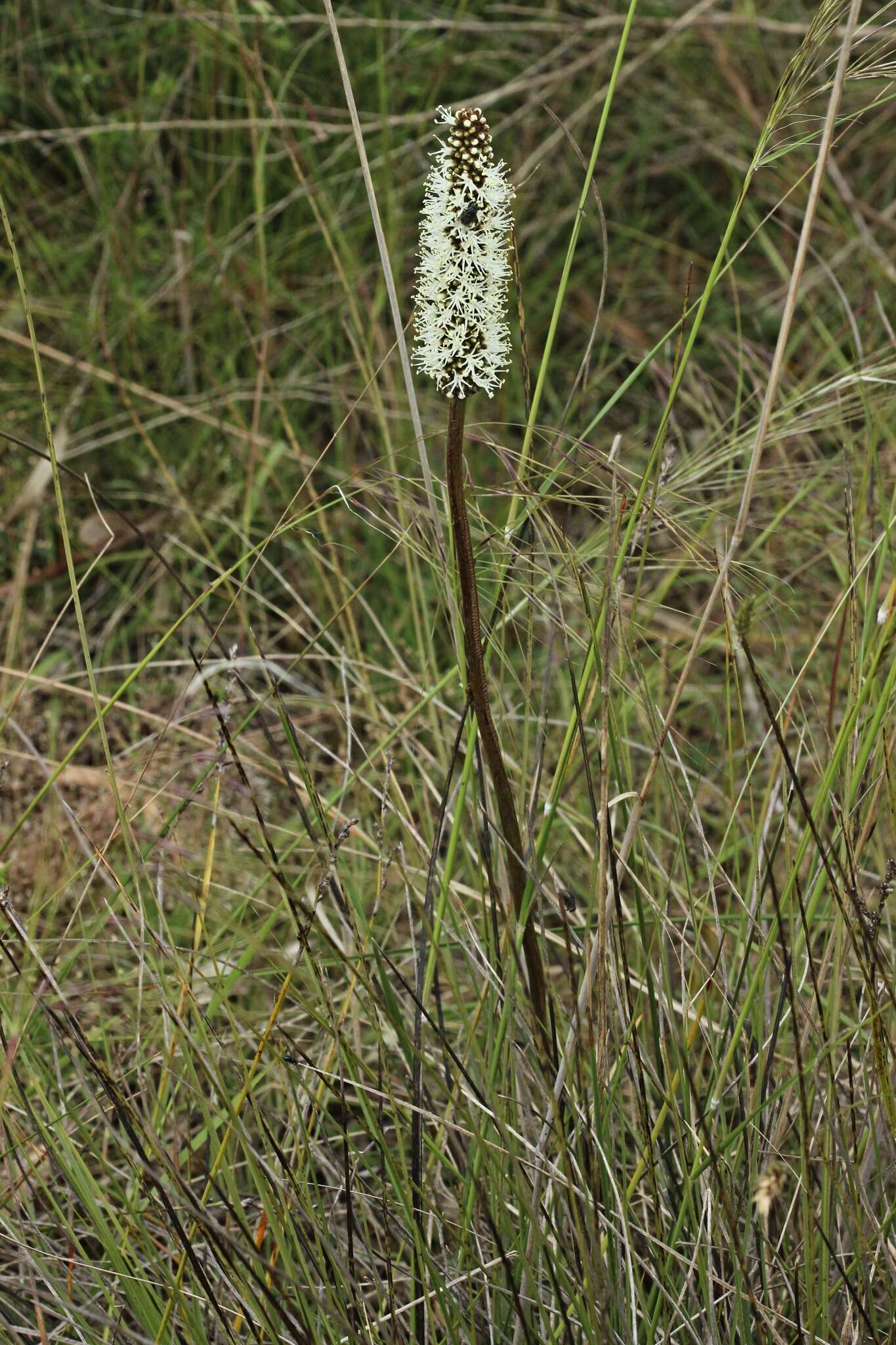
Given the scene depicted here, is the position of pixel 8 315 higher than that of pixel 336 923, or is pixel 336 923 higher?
pixel 8 315

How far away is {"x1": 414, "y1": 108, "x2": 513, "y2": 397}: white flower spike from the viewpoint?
940mm

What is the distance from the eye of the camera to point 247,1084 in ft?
3.80

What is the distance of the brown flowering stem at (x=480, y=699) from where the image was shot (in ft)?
3.29

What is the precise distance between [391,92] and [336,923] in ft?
7.71

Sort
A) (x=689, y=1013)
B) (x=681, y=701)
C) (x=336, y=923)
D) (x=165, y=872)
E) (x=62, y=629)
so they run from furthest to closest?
(x=62, y=629)
(x=681, y=701)
(x=336, y=923)
(x=165, y=872)
(x=689, y=1013)

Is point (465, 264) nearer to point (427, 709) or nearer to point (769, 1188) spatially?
point (769, 1188)

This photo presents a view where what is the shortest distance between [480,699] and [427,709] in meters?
0.91

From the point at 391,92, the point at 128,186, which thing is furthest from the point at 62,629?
the point at 391,92

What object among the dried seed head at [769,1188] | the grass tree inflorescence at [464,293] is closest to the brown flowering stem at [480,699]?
the grass tree inflorescence at [464,293]

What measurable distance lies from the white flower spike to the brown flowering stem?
0.12ft

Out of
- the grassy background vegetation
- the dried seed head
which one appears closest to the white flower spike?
the grassy background vegetation

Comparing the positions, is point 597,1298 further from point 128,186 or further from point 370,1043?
point 128,186

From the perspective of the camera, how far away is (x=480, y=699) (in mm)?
1088

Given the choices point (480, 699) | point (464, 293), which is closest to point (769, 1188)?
point (480, 699)
